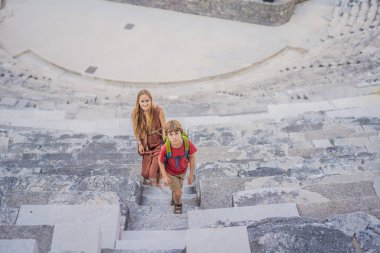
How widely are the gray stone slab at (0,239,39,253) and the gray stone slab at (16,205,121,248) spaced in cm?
55

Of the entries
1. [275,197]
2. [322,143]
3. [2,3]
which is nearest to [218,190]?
[275,197]

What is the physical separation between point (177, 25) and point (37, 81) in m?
4.32

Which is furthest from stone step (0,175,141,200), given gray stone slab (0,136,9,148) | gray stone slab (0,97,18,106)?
gray stone slab (0,97,18,106)

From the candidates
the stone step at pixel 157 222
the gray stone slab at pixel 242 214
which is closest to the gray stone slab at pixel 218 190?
the stone step at pixel 157 222

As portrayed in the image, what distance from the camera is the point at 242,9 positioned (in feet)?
41.0

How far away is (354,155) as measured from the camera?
546cm

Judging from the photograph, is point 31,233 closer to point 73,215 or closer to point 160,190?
point 73,215

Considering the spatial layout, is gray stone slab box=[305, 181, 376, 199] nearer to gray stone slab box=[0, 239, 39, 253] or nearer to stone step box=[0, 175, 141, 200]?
stone step box=[0, 175, 141, 200]

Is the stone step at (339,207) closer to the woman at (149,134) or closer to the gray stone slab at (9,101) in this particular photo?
the woman at (149,134)

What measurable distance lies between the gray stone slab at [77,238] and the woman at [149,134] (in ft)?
6.62

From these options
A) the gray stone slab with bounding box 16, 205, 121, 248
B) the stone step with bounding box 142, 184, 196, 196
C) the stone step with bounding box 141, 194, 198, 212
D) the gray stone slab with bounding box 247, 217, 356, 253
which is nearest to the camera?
the gray stone slab with bounding box 247, 217, 356, 253

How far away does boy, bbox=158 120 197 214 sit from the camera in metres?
4.16

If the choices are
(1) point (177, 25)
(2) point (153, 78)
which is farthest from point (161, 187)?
(1) point (177, 25)

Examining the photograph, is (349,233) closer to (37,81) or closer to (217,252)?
(217,252)
